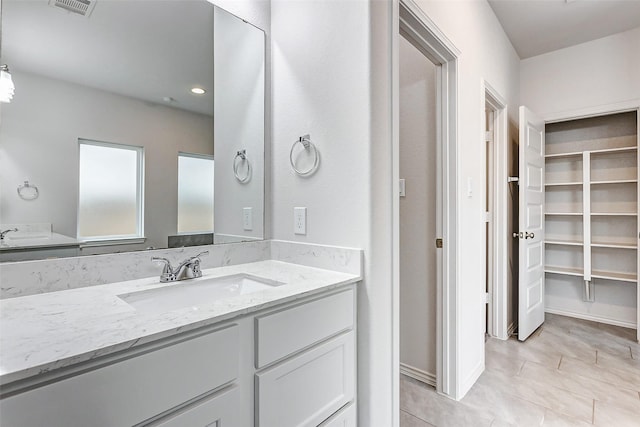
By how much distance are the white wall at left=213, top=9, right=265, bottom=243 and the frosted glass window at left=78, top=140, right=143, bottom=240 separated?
1.19 ft

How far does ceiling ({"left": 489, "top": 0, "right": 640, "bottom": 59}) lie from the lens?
2.53 meters

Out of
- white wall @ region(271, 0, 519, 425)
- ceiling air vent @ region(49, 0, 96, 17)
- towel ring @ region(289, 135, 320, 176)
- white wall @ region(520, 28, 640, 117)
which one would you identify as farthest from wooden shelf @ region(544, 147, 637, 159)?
ceiling air vent @ region(49, 0, 96, 17)

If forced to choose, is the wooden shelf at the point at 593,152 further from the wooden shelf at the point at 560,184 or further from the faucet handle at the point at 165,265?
the faucet handle at the point at 165,265

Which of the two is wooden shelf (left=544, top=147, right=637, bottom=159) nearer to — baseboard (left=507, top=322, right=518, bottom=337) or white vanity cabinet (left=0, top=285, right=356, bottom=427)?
baseboard (left=507, top=322, right=518, bottom=337)

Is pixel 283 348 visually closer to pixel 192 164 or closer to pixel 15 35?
pixel 192 164

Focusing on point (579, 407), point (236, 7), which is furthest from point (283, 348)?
point (579, 407)

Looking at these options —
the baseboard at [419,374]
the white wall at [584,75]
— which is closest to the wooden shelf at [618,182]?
the white wall at [584,75]

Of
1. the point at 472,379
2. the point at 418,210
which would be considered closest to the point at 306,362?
the point at 418,210

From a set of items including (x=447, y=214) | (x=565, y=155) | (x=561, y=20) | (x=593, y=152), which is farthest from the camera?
(x=565, y=155)

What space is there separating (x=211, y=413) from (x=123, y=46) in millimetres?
1312

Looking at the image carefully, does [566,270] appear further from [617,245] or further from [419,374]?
[419,374]

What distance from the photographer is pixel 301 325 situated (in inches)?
41.4

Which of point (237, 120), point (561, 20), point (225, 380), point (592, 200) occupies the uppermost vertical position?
point (561, 20)

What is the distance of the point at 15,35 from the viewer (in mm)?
992
